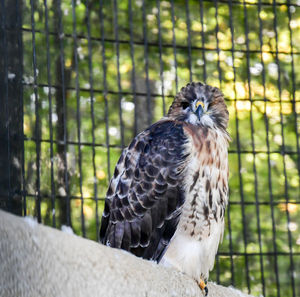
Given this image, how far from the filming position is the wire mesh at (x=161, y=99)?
4.16 m

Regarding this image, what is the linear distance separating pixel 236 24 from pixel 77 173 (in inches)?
65.0

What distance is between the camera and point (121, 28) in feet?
16.1

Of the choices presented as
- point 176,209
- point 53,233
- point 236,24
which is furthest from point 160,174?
point 236,24

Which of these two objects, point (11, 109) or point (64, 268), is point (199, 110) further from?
point (64, 268)

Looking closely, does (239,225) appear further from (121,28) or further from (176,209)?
(176,209)

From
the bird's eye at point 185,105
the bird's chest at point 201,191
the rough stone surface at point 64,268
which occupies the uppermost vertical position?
the bird's eye at point 185,105

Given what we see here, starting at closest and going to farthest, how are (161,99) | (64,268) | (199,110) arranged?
(64,268)
(199,110)
(161,99)

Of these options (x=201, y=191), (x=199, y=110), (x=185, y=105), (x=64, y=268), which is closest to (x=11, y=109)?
(x=185, y=105)

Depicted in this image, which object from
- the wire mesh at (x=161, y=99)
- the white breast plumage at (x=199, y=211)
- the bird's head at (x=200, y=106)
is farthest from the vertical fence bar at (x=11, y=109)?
the white breast plumage at (x=199, y=211)

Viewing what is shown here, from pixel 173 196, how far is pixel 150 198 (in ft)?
0.33

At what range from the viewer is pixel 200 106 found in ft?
9.73

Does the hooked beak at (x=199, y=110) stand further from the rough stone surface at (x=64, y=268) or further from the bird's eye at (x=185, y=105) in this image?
the rough stone surface at (x=64, y=268)

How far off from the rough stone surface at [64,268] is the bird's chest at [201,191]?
0.86m

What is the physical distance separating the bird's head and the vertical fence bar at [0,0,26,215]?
97cm
